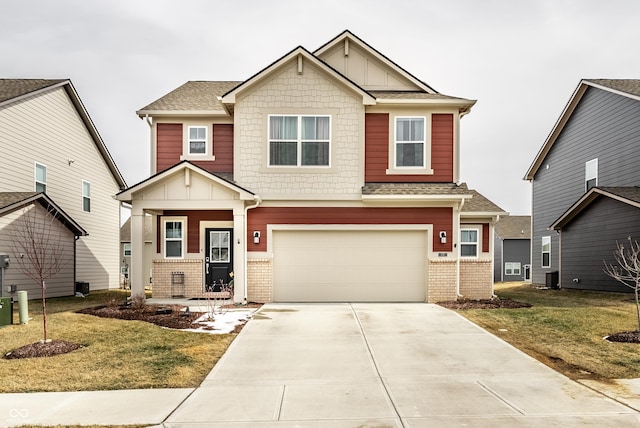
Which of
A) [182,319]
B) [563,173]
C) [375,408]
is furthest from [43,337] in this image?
[563,173]

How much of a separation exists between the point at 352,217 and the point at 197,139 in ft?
20.3

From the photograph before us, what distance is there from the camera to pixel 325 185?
53.5ft

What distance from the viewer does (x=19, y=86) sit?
1973 centimetres

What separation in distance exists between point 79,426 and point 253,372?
123 inches

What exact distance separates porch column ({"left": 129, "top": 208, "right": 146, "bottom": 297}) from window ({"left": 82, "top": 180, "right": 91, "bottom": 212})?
9.52 m

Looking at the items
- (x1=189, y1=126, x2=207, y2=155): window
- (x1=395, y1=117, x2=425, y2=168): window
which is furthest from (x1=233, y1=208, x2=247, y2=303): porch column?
(x1=395, y1=117, x2=425, y2=168): window

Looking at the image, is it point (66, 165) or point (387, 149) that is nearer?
point (387, 149)

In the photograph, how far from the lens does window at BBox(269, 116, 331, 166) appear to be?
16.3 metres

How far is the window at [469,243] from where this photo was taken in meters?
19.3

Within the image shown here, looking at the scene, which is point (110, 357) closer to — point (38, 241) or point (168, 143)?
point (168, 143)

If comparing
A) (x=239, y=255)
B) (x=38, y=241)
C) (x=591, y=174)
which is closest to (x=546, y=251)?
(x=591, y=174)

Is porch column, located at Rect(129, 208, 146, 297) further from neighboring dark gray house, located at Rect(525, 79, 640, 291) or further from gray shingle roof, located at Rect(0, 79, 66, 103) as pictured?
neighboring dark gray house, located at Rect(525, 79, 640, 291)

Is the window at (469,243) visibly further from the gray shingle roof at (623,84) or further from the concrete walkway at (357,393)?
the concrete walkway at (357,393)

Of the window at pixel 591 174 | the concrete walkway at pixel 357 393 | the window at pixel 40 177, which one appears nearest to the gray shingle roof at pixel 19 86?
the window at pixel 40 177
